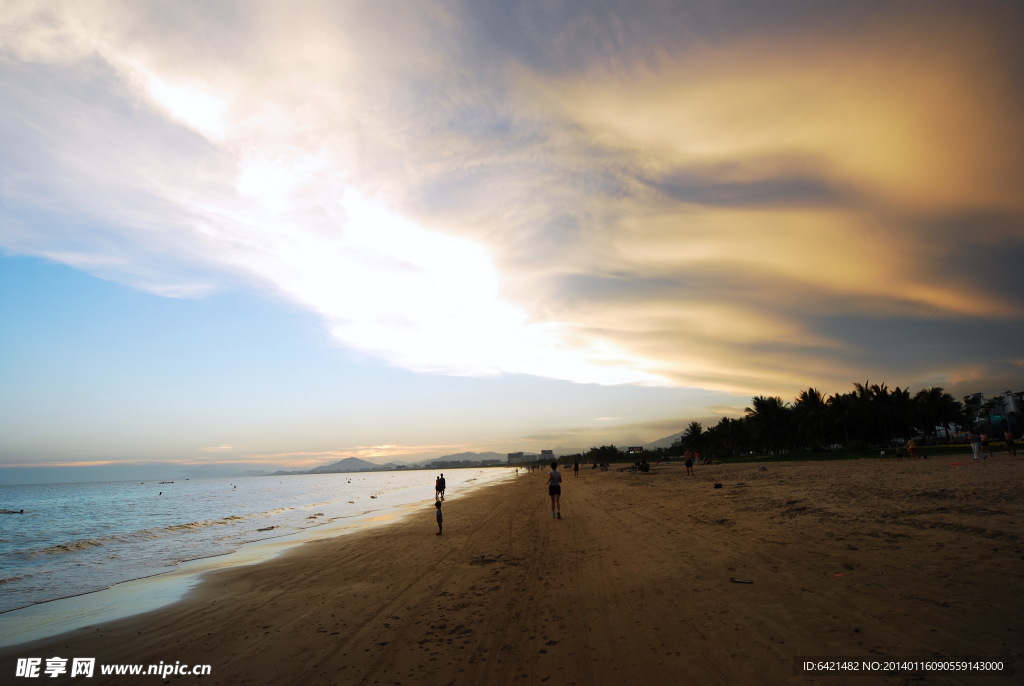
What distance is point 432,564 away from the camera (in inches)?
536

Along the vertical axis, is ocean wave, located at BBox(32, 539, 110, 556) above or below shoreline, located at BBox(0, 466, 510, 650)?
below

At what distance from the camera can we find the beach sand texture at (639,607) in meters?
6.09

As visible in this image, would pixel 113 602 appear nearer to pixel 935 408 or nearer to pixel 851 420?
pixel 851 420

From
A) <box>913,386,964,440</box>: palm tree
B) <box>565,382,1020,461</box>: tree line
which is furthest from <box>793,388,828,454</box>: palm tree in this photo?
<box>913,386,964,440</box>: palm tree

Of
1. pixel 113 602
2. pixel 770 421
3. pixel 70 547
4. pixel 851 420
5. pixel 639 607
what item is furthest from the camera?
pixel 770 421

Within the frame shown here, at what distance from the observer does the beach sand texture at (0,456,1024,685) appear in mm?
6086

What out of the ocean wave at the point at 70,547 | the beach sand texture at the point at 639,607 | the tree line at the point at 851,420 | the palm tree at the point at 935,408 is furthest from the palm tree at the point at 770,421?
the ocean wave at the point at 70,547

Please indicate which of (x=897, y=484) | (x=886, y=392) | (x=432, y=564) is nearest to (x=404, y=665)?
(x=432, y=564)

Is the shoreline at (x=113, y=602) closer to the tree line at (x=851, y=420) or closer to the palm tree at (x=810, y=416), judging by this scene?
the tree line at (x=851, y=420)

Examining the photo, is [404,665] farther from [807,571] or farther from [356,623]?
[807,571]

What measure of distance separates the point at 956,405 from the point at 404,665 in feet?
359

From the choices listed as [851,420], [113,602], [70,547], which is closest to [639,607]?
[113,602]

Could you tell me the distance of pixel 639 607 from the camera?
8.17m

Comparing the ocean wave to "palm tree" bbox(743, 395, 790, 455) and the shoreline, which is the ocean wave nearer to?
the shoreline
